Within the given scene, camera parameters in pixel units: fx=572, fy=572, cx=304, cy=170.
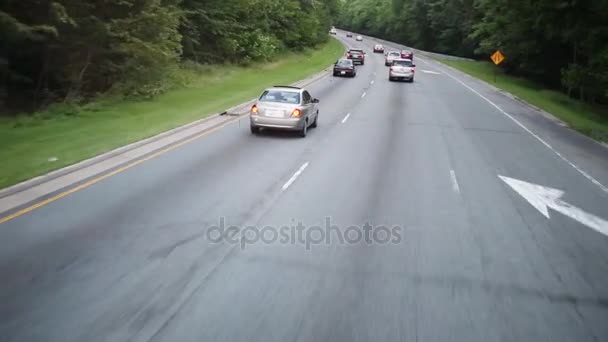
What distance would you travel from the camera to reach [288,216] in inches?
362

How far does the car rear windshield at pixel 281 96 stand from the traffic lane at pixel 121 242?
13.9 feet

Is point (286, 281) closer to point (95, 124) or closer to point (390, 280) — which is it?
point (390, 280)

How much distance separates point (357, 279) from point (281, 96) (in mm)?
11491

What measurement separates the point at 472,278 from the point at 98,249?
469 cm

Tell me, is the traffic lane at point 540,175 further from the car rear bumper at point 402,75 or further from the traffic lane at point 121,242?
the car rear bumper at point 402,75

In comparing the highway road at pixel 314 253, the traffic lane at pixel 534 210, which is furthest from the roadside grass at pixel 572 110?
the highway road at pixel 314 253

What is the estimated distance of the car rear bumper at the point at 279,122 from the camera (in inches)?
663

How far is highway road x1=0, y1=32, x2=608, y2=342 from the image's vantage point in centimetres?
555

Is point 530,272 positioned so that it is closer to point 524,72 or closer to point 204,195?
point 204,195

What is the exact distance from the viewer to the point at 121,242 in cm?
759

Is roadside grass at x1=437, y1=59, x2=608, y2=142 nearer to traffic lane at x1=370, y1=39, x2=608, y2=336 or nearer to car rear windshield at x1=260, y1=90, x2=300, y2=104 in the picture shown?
traffic lane at x1=370, y1=39, x2=608, y2=336

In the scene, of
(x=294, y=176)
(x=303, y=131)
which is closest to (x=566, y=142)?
(x=303, y=131)

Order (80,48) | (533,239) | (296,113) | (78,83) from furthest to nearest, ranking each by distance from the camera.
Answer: (78,83) → (80,48) → (296,113) → (533,239)

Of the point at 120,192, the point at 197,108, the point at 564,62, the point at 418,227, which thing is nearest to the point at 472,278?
the point at 418,227
